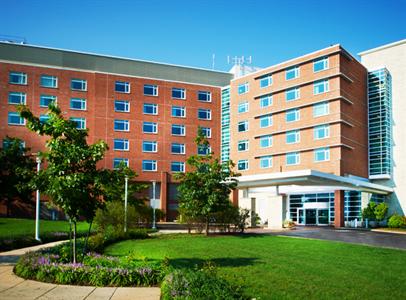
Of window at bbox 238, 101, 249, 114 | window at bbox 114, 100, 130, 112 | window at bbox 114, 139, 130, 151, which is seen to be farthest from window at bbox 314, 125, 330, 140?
window at bbox 114, 100, 130, 112

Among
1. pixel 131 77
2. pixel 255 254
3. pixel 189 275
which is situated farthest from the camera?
pixel 131 77

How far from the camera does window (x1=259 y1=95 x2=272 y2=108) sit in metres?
58.6

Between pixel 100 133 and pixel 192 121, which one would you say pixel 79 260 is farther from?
pixel 192 121

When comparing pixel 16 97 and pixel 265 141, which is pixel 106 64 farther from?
pixel 265 141

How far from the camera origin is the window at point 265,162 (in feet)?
A: 190

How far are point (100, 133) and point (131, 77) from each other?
8.63 metres

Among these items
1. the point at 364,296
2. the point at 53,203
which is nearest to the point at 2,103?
the point at 53,203

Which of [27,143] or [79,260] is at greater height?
[27,143]

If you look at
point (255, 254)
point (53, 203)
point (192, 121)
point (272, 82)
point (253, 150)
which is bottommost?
point (255, 254)

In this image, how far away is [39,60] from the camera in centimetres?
5856

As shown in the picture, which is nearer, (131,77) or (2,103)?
(2,103)

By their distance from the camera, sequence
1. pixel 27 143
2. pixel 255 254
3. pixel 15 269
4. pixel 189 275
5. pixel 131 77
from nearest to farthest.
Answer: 1. pixel 189 275
2. pixel 15 269
3. pixel 255 254
4. pixel 27 143
5. pixel 131 77

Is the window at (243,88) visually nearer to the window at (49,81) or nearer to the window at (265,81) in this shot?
the window at (265,81)

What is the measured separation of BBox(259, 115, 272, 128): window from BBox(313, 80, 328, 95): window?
7497 mm
